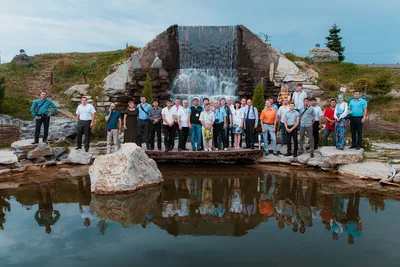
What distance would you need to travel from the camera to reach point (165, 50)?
53.5 feet

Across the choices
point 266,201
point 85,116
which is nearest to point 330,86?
point 266,201

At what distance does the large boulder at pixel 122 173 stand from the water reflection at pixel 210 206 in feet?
0.76

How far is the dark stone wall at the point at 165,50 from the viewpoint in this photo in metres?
15.8

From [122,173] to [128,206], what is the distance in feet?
3.31

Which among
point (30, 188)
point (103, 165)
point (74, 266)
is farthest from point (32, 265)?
point (30, 188)

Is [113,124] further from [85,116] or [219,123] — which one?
[219,123]

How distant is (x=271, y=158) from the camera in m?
9.44

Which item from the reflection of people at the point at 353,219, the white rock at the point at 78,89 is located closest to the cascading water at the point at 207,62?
the white rock at the point at 78,89

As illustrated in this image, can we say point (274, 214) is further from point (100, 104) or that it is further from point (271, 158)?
point (100, 104)

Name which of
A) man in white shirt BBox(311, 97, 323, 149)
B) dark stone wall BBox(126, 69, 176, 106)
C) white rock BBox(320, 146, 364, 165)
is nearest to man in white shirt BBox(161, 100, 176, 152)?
man in white shirt BBox(311, 97, 323, 149)

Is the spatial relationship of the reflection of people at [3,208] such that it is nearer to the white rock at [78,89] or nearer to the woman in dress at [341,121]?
the woman in dress at [341,121]

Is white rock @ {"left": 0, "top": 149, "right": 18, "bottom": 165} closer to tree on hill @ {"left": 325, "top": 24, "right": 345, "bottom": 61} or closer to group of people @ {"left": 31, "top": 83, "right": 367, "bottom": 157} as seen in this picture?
group of people @ {"left": 31, "top": 83, "right": 367, "bottom": 157}

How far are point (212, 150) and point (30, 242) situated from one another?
18.0ft

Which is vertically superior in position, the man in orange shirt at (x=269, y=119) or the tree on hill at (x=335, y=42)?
the tree on hill at (x=335, y=42)
